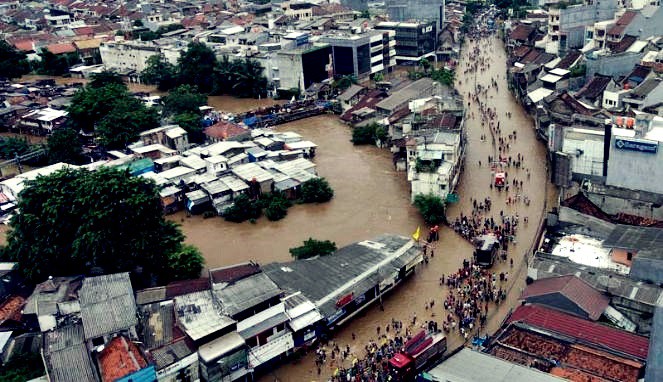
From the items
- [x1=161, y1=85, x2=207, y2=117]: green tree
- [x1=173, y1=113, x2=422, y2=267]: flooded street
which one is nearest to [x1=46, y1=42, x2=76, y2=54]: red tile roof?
[x1=161, y1=85, x2=207, y2=117]: green tree

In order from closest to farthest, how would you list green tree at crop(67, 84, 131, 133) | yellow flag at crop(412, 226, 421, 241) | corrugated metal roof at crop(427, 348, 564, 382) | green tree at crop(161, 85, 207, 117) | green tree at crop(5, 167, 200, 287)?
corrugated metal roof at crop(427, 348, 564, 382) → green tree at crop(5, 167, 200, 287) → yellow flag at crop(412, 226, 421, 241) → green tree at crop(67, 84, 131, 133) → green tree at crop(161, 85, 207, 117)

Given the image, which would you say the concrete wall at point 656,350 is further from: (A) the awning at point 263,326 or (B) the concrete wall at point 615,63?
(B) the concrete wall at point 615,63

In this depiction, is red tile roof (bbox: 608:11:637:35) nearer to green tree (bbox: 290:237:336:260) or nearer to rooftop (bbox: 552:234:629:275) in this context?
rooftop (bbox: 552:234:629:275)

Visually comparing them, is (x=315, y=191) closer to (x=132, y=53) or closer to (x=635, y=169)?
(x=635, y=169)

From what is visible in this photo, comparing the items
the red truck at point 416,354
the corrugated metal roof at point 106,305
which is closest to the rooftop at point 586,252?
the red truck at point 416,354

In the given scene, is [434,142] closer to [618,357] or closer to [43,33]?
[618,357]
